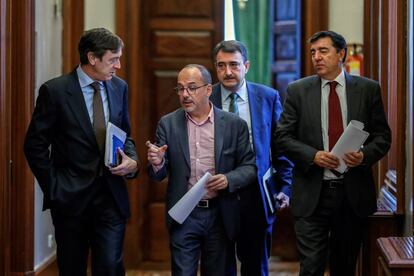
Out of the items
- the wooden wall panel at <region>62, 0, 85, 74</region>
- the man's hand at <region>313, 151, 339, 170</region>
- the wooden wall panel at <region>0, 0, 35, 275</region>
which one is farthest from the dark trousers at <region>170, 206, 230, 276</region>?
the wooden wall panel at <region>62, 0, 85, 74</region>

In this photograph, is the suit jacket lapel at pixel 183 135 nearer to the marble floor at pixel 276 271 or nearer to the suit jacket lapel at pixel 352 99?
the suit jacket lapel at pixel 352 99

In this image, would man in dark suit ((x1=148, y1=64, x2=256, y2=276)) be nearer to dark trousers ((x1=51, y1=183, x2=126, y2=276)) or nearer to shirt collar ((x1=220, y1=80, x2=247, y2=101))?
dark trousers ((x1=51, y1=183, x2=126, y2=276))

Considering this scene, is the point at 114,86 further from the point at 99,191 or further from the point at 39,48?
the point at 39,48

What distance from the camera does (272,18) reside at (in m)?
6.97

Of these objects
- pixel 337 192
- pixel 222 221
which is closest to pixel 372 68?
pixel 337 192

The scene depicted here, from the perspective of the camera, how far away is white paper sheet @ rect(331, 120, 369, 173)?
3.55 meters

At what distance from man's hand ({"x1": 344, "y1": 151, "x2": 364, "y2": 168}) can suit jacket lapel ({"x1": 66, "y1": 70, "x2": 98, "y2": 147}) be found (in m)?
1.16

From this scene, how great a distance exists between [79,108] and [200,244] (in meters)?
0.84

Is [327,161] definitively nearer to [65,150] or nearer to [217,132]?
[217,132]

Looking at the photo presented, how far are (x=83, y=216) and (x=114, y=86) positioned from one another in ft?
2.09

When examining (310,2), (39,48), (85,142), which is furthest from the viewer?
(310,2)

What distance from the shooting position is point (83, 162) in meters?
3.62

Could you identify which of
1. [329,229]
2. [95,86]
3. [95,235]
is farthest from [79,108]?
[329,229]

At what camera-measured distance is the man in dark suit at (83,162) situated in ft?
11.8
